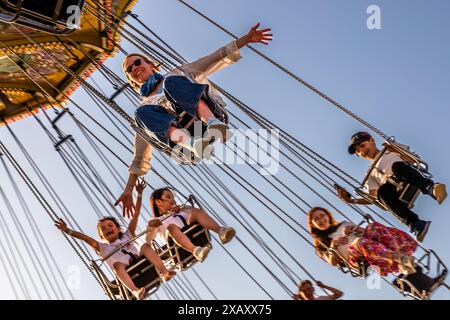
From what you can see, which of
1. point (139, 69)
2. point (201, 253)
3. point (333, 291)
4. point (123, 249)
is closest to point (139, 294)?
point (123, 249)

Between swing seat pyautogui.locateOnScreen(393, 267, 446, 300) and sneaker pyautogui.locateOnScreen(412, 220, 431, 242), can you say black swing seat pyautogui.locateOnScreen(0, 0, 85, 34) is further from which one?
swing seat pyautogui.locateOnScreen(393, 267, 446, 300)

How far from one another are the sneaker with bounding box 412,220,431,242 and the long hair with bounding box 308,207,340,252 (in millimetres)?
681

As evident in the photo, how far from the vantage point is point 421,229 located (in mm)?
5516

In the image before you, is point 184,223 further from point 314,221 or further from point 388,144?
point 388,144

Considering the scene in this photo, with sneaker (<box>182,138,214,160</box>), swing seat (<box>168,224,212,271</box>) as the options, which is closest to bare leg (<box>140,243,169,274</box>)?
swing seat (<box>168,224,212,271</box>)

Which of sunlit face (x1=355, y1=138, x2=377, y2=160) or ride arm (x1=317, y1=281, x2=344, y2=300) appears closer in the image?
ride arm (x1=317, y1=281, x2=344, y2=300)

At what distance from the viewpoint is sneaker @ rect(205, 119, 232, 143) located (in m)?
4.84

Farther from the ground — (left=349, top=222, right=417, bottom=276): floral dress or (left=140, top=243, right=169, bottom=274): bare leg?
(left=140, top=243, right=169, bottom=274): bare leg

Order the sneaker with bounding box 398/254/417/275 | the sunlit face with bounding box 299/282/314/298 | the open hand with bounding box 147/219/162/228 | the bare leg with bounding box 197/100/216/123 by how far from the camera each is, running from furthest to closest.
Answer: the open hand with bounding box 147/219/162/228 < the sunlit face with bounding box 299/282/314/298 < the sneaker with bounding box 398/254/417/275 < the bare leg with bounding box 197/100/216/123

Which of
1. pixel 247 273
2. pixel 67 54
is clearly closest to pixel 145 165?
pixel 247 273

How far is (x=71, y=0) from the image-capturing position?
18.2ft

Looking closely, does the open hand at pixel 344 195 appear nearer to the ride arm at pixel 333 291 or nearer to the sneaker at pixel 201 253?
the ride arm at pixel 333 291
